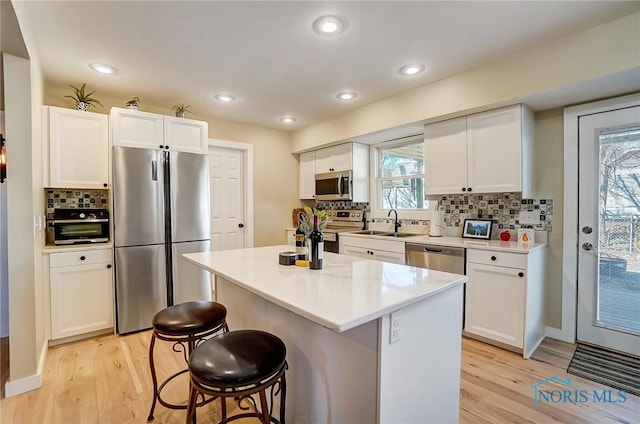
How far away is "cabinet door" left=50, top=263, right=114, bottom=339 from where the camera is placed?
2.62 m

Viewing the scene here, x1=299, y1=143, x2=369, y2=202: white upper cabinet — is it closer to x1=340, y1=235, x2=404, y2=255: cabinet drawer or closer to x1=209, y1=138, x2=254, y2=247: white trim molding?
x1=340, y1=235, x2=404, y2=255: cabinet drawer

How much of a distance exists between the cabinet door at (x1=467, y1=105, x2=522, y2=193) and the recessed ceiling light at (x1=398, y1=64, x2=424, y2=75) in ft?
2.15

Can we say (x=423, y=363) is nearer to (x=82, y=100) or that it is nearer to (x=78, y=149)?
(x=78, y=149)

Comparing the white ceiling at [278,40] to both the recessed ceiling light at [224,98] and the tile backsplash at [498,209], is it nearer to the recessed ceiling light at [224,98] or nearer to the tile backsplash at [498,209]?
the recessed ceiling light at [224,98]

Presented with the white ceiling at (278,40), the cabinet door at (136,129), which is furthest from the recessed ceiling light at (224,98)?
the cabinet door at (136,129)

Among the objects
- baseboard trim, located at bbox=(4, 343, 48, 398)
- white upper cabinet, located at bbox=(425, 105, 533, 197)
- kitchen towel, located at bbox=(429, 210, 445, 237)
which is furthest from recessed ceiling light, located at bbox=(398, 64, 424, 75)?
baseboard trim, located at bbox=(4, 343, 48, 398)

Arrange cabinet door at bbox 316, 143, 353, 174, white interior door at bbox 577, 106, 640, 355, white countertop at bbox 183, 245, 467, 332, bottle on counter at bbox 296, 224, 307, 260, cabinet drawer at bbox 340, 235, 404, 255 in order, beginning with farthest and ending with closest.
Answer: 1. cabinet door at bbox 316, 143, 353, 174
2. cabinet drawer at bbox 340, 235, 404, 255
3. white interior door at bbox 577, 106, 640, 355
4. bottle on counter at bbox 296, 224, 307, 260
5. white countertop at bbox 183, 245, 467, 332

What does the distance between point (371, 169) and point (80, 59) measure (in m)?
3.18

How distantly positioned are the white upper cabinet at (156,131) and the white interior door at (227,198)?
2.10 feet

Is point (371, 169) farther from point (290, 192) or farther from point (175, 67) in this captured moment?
point (175, 67)

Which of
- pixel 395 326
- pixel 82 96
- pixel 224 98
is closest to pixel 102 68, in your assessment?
pixel 82 96

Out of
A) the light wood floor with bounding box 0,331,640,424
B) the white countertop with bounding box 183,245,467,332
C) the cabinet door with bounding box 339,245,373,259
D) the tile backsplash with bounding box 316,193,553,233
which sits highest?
the tile backsplash with bounding box 316,193,553,233

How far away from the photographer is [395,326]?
118 cm

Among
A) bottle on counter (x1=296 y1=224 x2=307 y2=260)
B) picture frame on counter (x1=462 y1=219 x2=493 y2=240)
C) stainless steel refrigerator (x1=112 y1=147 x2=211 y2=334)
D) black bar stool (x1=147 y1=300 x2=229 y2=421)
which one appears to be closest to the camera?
black bar stool (x1=147 y1=300 x2=229 y2=421)
